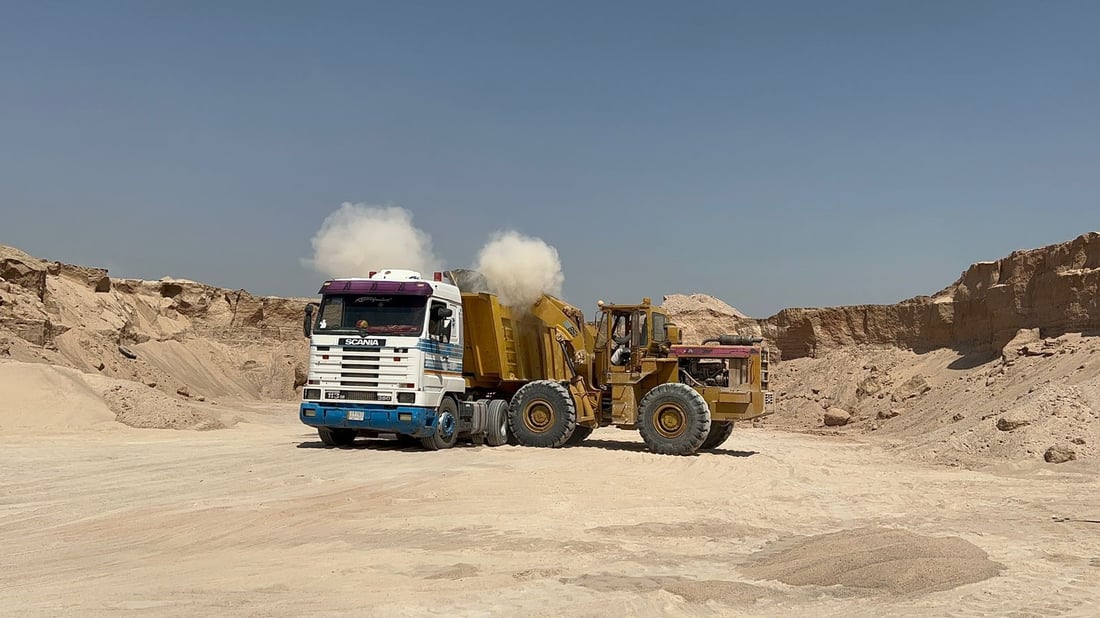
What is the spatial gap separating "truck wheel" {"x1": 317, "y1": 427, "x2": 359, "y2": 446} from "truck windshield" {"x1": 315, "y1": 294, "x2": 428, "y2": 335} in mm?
2308

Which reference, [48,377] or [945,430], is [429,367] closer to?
[48,377]

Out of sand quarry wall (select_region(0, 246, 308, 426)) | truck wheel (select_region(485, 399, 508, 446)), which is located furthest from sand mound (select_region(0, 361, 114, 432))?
truck wheel (select_region(485, 399, 508, 446))

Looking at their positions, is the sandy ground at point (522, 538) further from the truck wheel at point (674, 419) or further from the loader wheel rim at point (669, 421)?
the loader wheel rim at point (669, 421)

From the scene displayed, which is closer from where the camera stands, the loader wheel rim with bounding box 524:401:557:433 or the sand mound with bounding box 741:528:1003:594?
the sand mound with bounding box 741:528:1003:594

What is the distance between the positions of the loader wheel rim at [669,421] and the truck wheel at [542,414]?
5.78 feet

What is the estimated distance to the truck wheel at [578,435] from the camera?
20.1 m

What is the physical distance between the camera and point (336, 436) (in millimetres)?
17453

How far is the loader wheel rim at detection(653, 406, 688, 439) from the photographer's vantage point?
17.5 meters

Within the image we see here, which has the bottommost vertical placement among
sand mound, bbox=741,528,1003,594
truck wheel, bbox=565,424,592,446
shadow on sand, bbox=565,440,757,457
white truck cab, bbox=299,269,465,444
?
sand mound, bbox=741,528,1003,594

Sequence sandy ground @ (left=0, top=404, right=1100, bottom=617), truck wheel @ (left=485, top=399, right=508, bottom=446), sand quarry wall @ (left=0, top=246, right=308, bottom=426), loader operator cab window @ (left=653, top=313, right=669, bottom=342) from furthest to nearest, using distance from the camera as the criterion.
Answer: sand quarry wall @ (left=0, top=246, right=308, bottom=426) < loader operator cab window @ (left=653, top=313, right=669, bottom=342) < truck wheel @ (left=485, top=399, right=508, bottom=446) < sandy ground @ (left=0, top=404, right=1100, bottom=617)

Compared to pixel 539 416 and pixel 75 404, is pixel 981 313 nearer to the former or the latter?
pixel 539 416

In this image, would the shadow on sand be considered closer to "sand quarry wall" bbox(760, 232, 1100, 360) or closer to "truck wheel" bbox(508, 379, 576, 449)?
"truck wheel" bbox(508, 379, 576, 449)

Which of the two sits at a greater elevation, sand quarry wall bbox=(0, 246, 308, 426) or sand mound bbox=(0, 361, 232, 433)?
sand quarry wall bbox=(0, 246, 308, 426)

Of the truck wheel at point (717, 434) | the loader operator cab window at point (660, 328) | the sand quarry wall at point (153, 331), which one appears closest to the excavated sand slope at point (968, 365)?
the truck wheel at point (717, 434)
